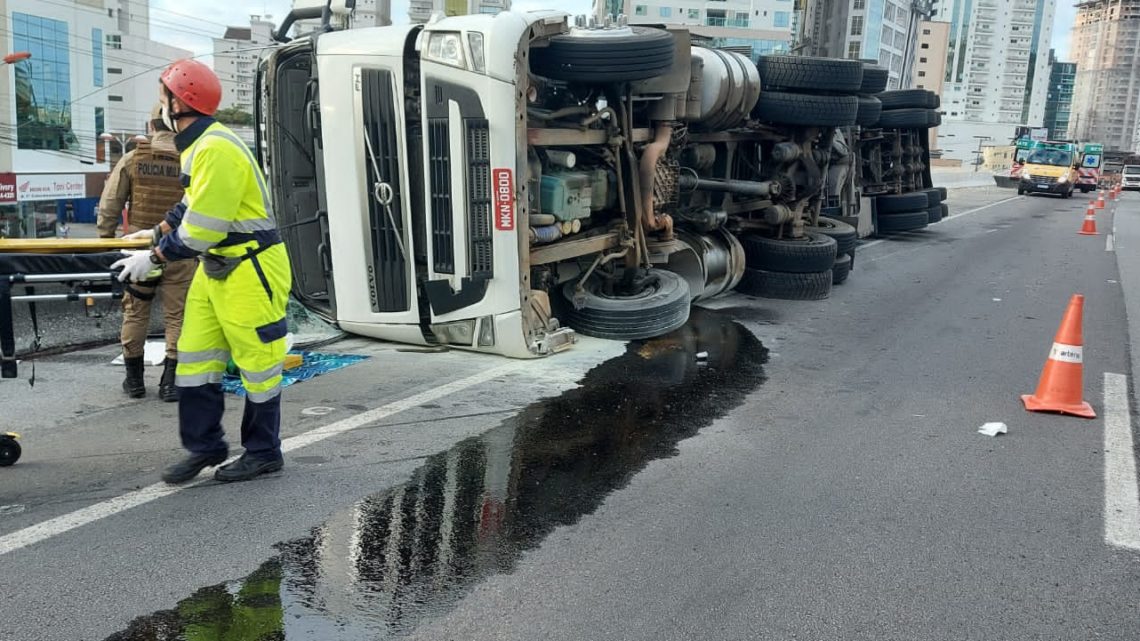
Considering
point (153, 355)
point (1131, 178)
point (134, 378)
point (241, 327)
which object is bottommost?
point (1131, 178)

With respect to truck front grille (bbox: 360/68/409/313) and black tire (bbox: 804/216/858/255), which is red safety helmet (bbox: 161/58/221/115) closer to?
truck front grille (bbox: 360/68/409/313)

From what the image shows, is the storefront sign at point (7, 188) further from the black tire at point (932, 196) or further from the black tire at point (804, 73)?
the black tire at point (804, 73)

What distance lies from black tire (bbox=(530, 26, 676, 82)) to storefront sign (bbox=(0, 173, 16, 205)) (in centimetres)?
3295

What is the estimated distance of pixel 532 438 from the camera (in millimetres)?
4910

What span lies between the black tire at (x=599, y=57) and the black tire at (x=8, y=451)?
4.24 m

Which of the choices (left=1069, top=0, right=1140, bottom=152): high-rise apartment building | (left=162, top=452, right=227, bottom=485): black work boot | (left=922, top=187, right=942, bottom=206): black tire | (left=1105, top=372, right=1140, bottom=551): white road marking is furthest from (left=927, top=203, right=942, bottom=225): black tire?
(left=1069, top=0, right=1140, bottom=152): high-rise apartment building

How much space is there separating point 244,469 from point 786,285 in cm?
679

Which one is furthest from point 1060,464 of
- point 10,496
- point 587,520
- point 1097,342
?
point 10,496

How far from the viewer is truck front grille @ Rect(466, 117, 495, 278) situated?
20.2 feet

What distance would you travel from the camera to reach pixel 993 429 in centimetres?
535

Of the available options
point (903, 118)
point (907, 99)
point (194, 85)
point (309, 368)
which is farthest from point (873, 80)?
point (194, 85)

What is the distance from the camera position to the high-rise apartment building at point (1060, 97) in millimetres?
178875

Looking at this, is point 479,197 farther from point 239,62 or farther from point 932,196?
point 239,62

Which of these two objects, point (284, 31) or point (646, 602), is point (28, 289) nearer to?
point (284, 31)
